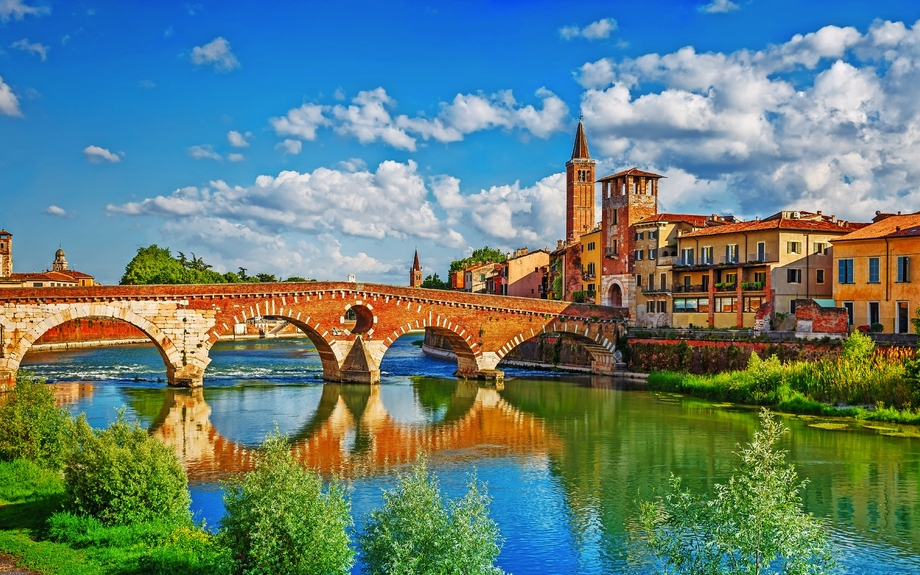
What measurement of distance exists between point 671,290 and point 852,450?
26059mm

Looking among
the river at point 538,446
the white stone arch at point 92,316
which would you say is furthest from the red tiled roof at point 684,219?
the white stone arch at point 92,316

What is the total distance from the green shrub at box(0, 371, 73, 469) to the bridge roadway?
718 inches

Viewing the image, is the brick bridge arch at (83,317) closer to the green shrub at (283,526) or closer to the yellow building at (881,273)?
the green shrub at (283,526)

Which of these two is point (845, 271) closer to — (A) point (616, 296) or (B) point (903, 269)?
(B) point (903, 269)

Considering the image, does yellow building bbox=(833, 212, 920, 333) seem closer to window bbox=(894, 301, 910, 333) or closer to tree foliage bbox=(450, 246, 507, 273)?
window bbox=(894, 301, 910, 333)

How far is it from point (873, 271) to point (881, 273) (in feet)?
1.65

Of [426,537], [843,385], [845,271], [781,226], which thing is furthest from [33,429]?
[781,226]

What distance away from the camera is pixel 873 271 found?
39812 millimetres

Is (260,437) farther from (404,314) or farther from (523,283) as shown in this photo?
A: (523,283)

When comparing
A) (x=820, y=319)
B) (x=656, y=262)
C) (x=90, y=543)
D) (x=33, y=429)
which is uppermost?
(x=656, y=262)

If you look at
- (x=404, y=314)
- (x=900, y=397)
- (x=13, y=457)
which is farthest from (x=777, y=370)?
(x=13, y=457)

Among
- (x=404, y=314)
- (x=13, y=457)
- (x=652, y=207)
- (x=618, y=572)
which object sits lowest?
(x=618, y=572)

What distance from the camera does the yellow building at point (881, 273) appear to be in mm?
38094

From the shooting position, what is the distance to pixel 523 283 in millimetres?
76125
